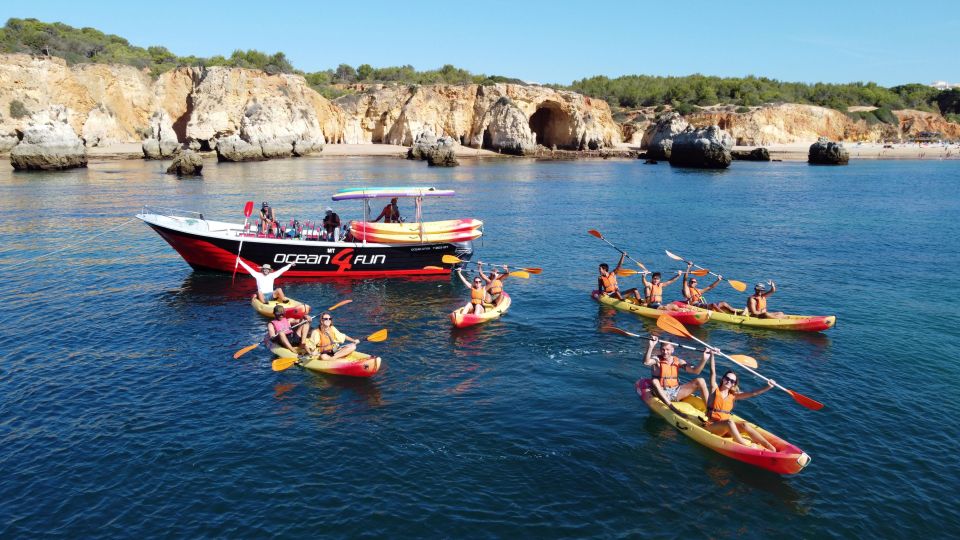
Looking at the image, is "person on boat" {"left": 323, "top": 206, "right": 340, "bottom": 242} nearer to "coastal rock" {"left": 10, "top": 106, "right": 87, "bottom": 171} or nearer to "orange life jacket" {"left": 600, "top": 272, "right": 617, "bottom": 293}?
"orange life jacket" {"left": 600, "top": 272, "right": 617, "bottom": 293}

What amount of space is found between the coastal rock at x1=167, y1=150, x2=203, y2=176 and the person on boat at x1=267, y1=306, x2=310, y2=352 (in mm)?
59203

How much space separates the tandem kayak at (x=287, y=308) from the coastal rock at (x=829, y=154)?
10427 cm

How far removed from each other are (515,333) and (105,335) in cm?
1450

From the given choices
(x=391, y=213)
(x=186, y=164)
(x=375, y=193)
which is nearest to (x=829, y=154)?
(x=186, y=164)

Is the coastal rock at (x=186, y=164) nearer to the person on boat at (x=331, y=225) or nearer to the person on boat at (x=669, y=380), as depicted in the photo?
the person on boat at (x=331, y=225)

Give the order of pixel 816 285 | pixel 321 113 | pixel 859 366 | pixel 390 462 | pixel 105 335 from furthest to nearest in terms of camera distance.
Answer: pixel 321 113 < pixel 816 285 < pixel 105 335 < pixel 859 366 < pixel 390 462

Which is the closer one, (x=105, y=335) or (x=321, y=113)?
(x=105, y=335)

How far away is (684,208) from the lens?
55.2 m

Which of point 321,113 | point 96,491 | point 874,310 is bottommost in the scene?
point 96,491

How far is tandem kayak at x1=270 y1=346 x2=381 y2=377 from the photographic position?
762 inches

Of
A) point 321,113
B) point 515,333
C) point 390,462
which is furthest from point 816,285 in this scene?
point 321,113

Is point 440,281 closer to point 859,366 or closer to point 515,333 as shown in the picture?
point 515,333

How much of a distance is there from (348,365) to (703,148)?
297 ft

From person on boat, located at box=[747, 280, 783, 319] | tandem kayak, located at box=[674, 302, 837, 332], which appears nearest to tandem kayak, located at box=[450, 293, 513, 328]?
tandem kayak, located at box=[674, 302, 837, 332]
